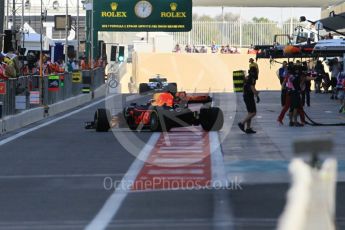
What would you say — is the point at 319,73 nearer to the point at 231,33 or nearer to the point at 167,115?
the point at 167,115

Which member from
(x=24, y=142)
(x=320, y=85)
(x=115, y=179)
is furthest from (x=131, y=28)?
(x=115, y=179)

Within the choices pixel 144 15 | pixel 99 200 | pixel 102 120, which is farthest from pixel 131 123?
pixel 144 15

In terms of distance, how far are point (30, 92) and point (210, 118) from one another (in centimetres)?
670

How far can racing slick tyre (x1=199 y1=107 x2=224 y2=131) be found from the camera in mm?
23741

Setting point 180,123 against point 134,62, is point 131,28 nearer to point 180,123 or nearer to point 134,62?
point 134,62

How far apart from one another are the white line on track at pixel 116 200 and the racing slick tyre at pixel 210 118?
18.0 feet

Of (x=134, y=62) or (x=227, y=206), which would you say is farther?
(x=134, y=62)

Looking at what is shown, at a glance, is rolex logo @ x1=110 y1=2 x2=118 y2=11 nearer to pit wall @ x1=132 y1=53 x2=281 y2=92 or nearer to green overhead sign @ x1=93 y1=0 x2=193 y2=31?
green overhead sign @ x1=93 y1=0 x2=193 y2=31

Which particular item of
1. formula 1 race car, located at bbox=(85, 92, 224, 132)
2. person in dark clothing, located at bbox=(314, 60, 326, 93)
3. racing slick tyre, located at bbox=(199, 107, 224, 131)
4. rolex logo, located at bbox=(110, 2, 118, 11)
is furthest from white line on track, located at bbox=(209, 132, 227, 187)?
rolex logo, located at bbox=(110, 2, 118, 11)

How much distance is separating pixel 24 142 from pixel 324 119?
11061mm

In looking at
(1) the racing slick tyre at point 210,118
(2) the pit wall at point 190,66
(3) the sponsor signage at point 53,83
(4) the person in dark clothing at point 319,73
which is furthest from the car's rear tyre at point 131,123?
(2) the pit wall at point 190,66

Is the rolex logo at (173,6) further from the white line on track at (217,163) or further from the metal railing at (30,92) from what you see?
the white line on track at (217,163)

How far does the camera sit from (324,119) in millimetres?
29203

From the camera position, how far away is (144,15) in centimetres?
5466
